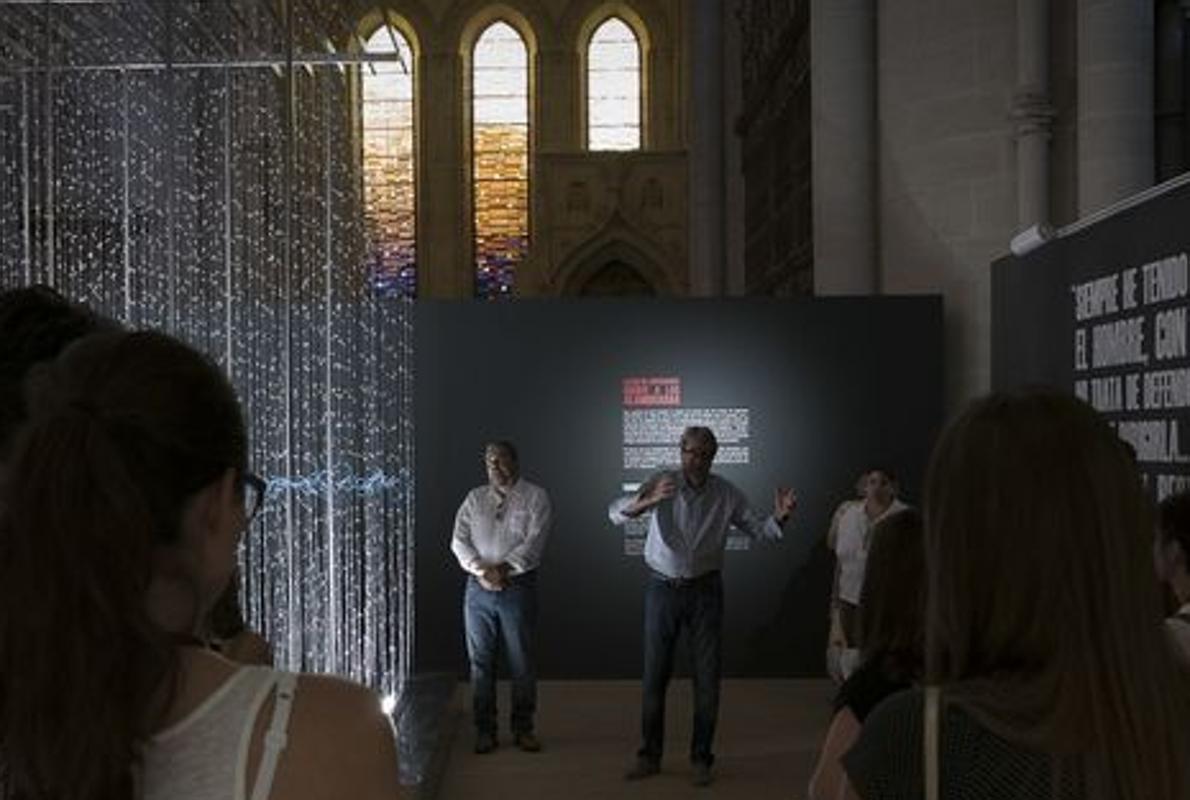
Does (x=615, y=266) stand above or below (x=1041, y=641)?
above

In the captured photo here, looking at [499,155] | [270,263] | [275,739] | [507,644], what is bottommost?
[507,644]

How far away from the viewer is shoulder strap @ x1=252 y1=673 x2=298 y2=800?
1113mm

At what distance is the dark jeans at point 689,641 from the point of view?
7.10 metres

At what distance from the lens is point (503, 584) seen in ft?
25.3

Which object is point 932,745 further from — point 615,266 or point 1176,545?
point 615,266

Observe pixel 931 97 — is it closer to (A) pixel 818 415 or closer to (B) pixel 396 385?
(A) pixel 818 415

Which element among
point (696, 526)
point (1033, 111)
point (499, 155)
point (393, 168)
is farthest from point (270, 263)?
point (499, 155)

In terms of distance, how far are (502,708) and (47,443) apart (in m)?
8.08

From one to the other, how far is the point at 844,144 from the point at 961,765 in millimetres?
10333

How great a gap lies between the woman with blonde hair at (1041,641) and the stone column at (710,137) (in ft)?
60.0

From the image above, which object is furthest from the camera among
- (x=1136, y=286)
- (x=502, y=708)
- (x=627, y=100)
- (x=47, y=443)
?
(x=627, y=100)

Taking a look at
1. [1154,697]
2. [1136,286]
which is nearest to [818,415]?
[1136,286]

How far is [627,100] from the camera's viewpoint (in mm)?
24094

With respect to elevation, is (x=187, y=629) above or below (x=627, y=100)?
below
